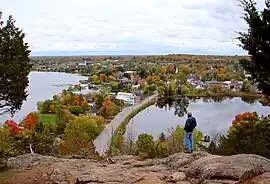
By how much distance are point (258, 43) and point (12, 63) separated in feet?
22.0

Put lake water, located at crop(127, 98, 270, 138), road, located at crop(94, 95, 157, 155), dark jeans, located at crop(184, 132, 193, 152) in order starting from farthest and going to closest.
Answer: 1. lake water, located at crop(127, 98, 270, 138)
2. road, located at crop(94, 95, 157, 155)
3. dark jeans, located at crop(184, 132, 193, 152)

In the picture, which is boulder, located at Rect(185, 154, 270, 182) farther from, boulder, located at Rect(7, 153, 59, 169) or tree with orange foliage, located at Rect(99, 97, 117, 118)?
tree with orange foliage, located at Rect(99, 97, 117, 118)

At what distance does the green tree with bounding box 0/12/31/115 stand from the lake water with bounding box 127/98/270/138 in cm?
2953

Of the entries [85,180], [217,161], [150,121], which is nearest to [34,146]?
[85,180]

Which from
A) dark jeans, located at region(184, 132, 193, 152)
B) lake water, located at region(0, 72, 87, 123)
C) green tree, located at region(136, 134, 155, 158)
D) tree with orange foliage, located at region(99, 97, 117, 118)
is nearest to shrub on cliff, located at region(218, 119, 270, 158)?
green tree, located at region(136, 134, 155, 158)

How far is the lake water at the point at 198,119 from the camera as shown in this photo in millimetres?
48344

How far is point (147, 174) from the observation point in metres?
10.7

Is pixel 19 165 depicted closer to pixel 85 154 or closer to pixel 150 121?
pixel 85 154

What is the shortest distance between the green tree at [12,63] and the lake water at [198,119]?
96.9ft

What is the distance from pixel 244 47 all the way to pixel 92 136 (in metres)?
36.8

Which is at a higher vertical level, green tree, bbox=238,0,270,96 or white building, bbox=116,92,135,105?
green tree, bbox=238,0,270,96

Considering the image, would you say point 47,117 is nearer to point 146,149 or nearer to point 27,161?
point 146,149

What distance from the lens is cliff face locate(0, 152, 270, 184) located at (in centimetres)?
952

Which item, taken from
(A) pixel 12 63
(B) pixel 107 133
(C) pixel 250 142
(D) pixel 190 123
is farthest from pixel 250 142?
(B) pixel 107 133
